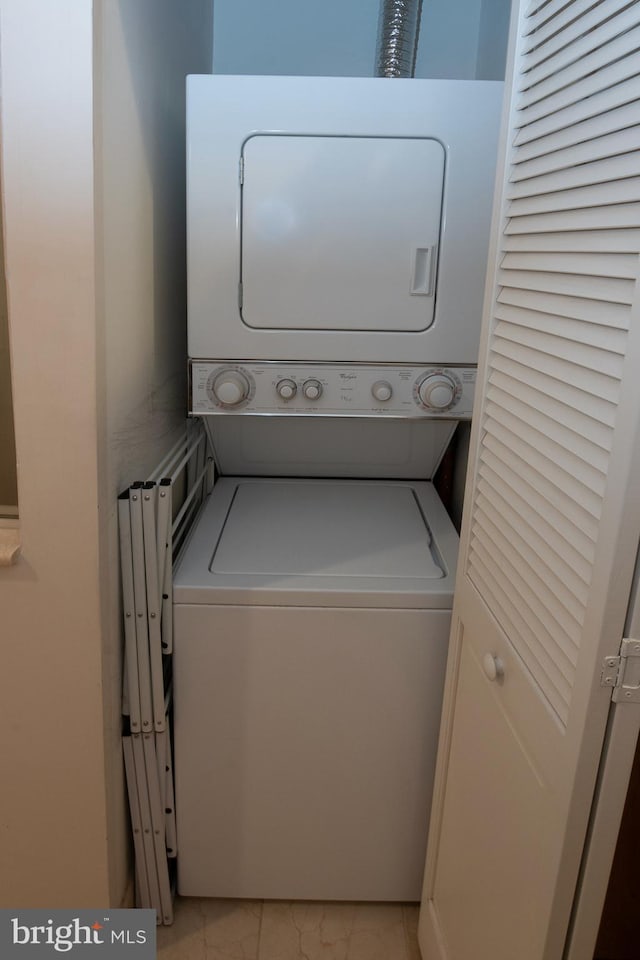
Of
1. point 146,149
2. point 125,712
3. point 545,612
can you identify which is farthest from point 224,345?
point 545,612

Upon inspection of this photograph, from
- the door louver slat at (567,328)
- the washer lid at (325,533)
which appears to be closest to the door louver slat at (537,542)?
the door louver slat at (567,328)

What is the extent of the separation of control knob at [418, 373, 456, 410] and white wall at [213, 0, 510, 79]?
1131mm

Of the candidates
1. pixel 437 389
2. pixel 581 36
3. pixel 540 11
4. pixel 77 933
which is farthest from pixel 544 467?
pixel 77 933

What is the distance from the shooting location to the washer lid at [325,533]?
181 centimetres

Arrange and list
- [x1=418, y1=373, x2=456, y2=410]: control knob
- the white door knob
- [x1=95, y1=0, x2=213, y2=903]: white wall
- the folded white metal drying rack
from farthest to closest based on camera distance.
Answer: [x1=418, y1=373, x2=456, y2=410]: control knob, the folded white metal drying rack, [x1=95, y1=0, x2=213, y2=903]: white wall, the white door knob

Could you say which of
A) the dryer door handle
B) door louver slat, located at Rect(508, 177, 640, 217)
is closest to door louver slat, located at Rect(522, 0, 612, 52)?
door louver slat, located at Rect(508, 177, 640, 217)

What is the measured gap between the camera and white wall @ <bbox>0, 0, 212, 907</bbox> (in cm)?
133

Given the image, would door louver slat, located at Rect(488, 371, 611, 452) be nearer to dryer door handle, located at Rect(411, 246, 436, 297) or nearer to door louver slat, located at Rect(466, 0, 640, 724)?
door louver slat, located at Rect(466, 0, 640, 724)

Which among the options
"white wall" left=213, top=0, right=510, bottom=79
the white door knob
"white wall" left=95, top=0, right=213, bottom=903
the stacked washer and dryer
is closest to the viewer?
the white door knob

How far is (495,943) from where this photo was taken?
131 centimetres

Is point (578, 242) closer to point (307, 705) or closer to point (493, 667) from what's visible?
point (493, 667)

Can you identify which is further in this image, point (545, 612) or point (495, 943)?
A: point (495, 943)

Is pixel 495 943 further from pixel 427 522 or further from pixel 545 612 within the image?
pixel 427 522

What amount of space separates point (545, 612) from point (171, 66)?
1.66 metres
